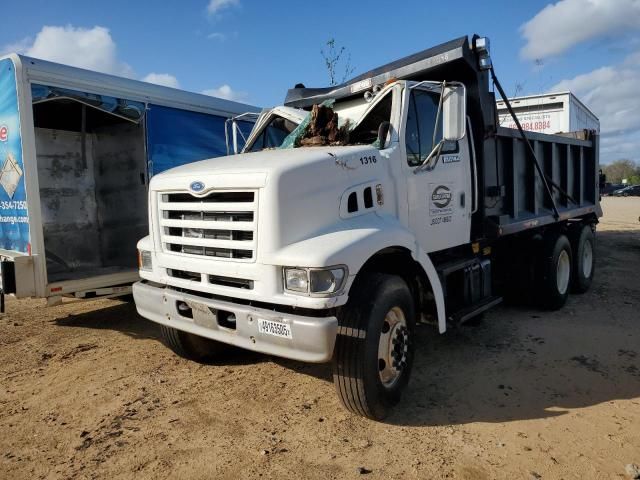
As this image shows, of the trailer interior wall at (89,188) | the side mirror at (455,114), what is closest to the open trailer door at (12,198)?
the trailer interior wall at (89,188)

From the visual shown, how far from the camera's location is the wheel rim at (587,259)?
8.05 metres

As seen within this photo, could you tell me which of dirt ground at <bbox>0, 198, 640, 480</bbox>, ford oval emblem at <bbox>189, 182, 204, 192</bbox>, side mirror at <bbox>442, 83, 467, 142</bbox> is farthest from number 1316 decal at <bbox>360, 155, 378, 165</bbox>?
dirt ground at <bbox>0, 198, 640, 480</bbox>

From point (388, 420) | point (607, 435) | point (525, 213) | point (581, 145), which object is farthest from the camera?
point (581, 145)

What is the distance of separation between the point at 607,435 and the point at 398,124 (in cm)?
289

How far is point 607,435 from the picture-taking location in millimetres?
3543

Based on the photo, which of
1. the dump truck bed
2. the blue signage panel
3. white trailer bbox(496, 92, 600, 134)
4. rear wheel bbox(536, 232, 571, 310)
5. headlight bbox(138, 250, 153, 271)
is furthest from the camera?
white trailer bbox(496, 92, 600, 134)

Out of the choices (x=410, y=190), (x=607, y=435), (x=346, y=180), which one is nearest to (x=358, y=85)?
(x=410, y=190)

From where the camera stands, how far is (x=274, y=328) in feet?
10.9

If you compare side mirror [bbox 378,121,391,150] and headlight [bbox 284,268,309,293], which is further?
side mirror [bbox 378,121,391,150]

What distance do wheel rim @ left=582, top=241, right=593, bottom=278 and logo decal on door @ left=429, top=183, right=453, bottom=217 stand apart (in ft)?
13.9

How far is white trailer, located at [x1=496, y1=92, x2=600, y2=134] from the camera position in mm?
11430

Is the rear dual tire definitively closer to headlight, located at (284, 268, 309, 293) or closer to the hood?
the hood

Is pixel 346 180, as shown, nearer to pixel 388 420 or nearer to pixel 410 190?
pixel 410 190

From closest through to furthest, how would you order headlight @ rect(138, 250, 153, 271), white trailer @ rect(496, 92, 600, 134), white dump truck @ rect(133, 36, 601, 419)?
white dump truck @ rect(133, 36, 601, 419), headlight @ rect(138, 250, 153, 271), white trailer @ rect(496, 92, 600, 134)
